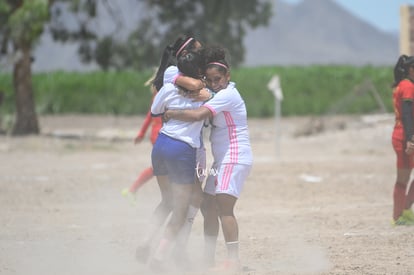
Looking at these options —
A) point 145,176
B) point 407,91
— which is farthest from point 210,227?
point 145,176

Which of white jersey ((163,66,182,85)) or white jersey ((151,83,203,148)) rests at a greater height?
white jersey ((163,66,182,85))

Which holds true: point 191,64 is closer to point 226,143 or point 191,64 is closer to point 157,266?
point 226,143

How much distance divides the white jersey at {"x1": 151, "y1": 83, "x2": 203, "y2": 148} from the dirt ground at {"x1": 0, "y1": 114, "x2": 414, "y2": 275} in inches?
42.5

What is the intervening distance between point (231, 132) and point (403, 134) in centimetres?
260

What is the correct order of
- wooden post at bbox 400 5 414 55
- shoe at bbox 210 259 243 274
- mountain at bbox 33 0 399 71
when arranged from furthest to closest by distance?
mountain at bbox 33 0 399 71 → wooden post at bbox 400 5 414 55 → shoe at bbox 210 259 243 274

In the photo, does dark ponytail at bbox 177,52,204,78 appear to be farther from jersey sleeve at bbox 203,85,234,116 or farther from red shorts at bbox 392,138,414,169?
red shorts at bbox 392,138,414,169

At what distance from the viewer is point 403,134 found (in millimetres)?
8914

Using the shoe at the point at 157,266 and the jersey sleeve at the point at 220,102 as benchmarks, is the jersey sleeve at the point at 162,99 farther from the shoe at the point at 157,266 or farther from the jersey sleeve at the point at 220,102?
the shoe at the point at 157,266

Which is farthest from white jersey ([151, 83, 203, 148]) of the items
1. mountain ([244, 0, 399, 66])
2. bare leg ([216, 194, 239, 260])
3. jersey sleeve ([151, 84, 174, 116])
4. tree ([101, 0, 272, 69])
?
mountain ([244, 0, 399, 66])

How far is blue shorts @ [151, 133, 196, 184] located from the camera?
6912 mm

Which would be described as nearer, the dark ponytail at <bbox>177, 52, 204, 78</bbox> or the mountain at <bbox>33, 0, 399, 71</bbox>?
the dark ponytail at <bbox>177, 52, 204, 78</bbox>

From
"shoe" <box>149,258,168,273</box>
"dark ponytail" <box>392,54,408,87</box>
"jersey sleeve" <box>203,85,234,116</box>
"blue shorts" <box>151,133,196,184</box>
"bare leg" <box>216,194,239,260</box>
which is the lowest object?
"shoe" <box>149,258,168,273</box>

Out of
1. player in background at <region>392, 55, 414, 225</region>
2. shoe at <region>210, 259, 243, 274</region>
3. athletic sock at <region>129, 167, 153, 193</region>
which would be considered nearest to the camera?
shoe at <region>210, 259, 243, 274</region>

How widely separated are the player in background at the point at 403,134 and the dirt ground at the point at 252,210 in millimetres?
246
